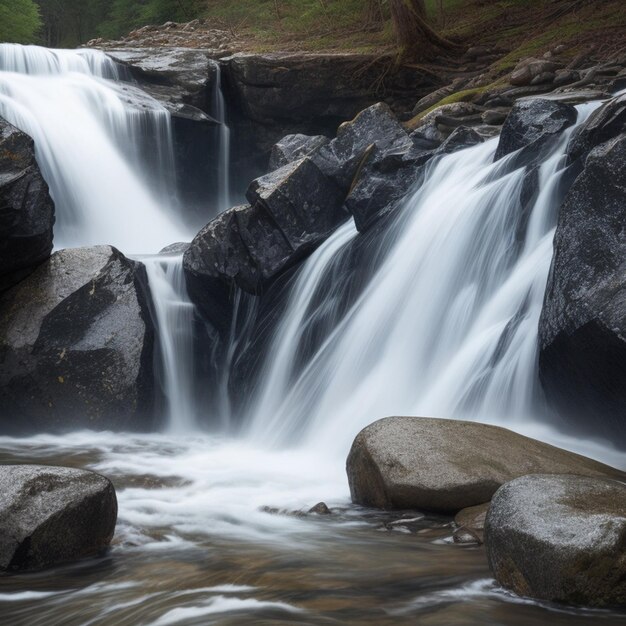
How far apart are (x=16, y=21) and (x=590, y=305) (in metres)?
29.1

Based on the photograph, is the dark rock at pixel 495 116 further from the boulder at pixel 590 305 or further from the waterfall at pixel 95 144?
the waterfall at pixel 95 144

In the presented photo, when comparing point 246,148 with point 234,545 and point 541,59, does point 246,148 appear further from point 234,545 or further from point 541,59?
point 234,545

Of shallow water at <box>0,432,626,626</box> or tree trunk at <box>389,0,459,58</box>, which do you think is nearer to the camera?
shallow water at <box>0,432,626,626</box>

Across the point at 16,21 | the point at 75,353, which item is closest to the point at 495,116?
the point at 75,353

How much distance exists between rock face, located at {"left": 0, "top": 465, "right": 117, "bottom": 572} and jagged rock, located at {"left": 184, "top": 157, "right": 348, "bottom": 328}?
5359mm

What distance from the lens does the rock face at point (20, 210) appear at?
27.4 feet

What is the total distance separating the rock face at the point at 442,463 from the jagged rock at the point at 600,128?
3.04 metres

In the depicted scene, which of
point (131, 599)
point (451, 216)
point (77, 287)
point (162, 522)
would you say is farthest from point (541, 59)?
point (131, 599)

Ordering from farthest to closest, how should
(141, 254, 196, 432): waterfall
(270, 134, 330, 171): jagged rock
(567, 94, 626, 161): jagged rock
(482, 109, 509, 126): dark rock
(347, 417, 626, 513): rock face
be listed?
(270, 134, 330, 171): jagged rock < (482, 109, 509, 126): dark rock < (141, 254, 196, 432): waterfall < (567, 94, 626, 161): jagged rock < (347, 417, 626, 513): rock face

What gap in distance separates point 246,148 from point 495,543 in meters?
15.0

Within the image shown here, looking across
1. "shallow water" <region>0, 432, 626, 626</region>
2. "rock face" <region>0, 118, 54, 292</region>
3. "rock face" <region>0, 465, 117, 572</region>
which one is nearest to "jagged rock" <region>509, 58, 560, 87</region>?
"rock face" <region>0, 118, 54, 292</region>

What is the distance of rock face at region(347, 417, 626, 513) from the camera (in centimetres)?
487

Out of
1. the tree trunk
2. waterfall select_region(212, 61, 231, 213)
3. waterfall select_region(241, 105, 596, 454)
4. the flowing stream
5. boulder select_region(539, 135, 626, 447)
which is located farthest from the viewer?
waterfall select_region(212, 61, 231, 213)

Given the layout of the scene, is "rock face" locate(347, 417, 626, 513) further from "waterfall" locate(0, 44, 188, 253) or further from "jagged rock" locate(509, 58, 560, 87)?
"waterfall" locate(0, 44, 188, 253)
